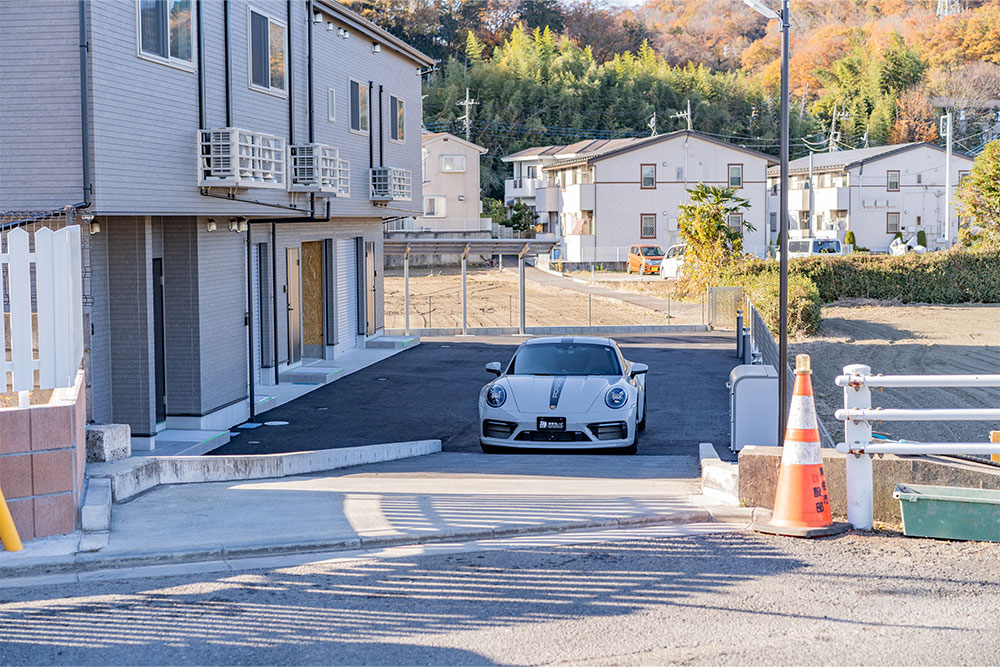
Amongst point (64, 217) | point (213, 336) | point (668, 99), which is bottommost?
point (213, 336)

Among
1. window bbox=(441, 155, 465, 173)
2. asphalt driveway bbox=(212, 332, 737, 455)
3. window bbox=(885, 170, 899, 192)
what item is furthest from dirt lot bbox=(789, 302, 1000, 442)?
window bbox=(441, 155, 465, 173)

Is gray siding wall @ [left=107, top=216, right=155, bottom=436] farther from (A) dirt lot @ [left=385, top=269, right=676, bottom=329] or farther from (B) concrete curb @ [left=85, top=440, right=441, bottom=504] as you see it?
(A) dirt lot @ [left=385, top=269, right=676, bottom=329]

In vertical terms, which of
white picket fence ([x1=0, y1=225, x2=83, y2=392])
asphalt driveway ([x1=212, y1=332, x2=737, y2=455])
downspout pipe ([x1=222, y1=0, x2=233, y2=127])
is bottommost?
asphalt driveway ([x1=212, y1=332, x2=737, y2=455])

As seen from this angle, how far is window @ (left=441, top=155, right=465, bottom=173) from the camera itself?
68.4 m

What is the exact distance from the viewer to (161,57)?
14.2 metres

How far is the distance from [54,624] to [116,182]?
7.80 m

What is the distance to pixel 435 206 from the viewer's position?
6900 cm

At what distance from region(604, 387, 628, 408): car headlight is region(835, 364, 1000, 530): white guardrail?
564 cm

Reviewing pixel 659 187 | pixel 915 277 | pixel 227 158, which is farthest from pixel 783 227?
pixel 659 187

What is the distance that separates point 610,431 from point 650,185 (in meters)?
53.0

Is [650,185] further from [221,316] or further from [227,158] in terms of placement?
[227,158]

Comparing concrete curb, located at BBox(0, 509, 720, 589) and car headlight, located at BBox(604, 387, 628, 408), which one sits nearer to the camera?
concrete curb, located at BBox(0, 509, 720, 589)

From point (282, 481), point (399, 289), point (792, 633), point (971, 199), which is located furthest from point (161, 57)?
point (971, 199)

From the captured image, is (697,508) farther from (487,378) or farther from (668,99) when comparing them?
(668,99)
